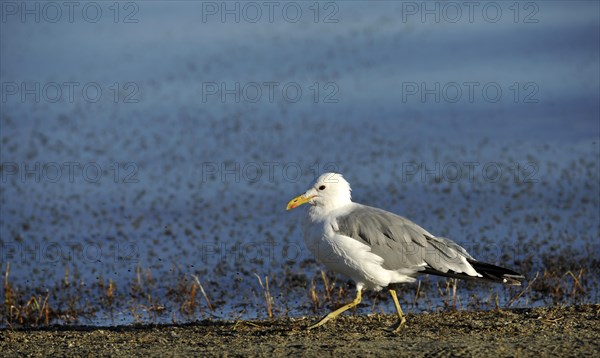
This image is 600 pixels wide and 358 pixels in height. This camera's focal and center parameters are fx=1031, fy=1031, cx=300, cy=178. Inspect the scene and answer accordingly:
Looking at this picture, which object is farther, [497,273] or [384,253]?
[497,273]

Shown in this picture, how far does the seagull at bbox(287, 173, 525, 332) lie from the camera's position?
816cm

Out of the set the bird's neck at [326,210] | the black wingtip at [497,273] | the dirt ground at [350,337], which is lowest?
the dirt ground at [350,337]

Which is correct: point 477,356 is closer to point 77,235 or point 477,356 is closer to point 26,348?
point 26,348

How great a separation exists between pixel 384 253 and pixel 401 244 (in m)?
0.16

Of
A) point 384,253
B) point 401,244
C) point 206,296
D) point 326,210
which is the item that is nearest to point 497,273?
point 401,244

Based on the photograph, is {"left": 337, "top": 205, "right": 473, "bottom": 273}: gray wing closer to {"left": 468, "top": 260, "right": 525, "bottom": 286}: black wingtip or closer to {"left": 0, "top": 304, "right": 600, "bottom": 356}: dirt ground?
{"left": 468, "top": 260, "right": 525, "bottom": 286}: black wingtip

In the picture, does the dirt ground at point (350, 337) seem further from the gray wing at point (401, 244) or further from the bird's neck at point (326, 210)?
the bird's neck at point (326, 210)

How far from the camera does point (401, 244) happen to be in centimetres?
823

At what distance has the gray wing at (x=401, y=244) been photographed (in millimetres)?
8211

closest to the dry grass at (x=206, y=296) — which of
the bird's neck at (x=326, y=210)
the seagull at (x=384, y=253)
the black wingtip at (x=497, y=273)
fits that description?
the black wingtip at (x=497, y=273)

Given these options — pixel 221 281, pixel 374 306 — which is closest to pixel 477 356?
pixel 374 306

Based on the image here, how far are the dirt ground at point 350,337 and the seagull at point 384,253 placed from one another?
307 mm

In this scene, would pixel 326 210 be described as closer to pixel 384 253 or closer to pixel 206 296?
pixel 384 253

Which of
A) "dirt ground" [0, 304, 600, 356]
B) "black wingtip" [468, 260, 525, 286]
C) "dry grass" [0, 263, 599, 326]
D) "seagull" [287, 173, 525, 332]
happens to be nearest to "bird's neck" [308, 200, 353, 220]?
"seagull" [287, 173, 525, 332]
